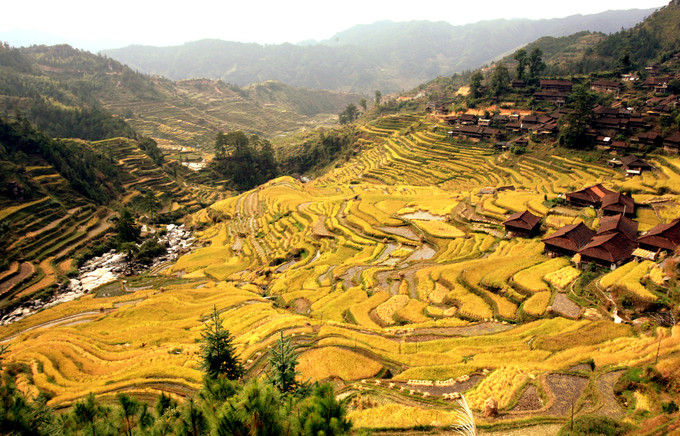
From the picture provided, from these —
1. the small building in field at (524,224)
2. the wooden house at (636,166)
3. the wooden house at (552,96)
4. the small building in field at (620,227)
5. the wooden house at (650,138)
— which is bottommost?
the small building in field at (524,224)

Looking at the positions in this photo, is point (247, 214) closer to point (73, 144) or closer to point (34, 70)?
point (73, 144)

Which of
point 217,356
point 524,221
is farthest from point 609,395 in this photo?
point 524,221

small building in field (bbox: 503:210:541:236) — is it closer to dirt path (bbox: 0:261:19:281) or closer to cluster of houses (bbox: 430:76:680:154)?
cluster of houses (bbox: 430:76:680:154)

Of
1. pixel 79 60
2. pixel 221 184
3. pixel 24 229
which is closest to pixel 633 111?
pixel 221 184

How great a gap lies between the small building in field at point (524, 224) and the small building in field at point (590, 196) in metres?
7.38

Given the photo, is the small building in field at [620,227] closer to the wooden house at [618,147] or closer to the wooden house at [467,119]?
the wooden house at [618,147]

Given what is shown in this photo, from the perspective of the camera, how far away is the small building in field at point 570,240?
28.9 m

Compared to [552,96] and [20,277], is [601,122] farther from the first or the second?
[20,277]

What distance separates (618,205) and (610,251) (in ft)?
39.6

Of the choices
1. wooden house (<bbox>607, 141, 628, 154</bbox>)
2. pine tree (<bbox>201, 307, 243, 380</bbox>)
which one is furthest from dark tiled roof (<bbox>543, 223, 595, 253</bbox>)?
wooden house (<bbox>607, 141, 628, 154</bbox>)

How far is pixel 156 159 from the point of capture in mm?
87500

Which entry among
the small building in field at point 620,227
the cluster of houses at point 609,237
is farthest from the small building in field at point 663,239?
the small building in field at point 620,227

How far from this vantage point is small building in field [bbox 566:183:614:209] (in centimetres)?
3794

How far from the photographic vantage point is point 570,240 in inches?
1145
